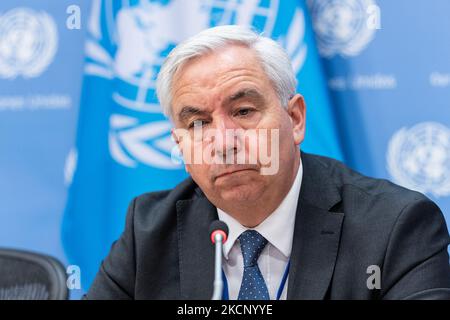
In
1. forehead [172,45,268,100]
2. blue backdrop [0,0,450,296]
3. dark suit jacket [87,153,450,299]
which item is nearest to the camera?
dark suit jacket [87,153,450,299]

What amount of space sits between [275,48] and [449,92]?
1143 mm

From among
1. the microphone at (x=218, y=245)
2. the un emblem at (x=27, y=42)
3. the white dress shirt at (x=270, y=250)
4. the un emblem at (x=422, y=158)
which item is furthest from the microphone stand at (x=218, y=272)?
the un emblem at (x=27, y=42)

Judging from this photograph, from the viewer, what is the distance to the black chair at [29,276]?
2151mm

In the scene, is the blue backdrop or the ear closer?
the ear

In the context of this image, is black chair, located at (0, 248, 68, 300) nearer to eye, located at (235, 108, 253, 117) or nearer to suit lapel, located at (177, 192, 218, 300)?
suit lapel, located at (177, 192, 218, 300)

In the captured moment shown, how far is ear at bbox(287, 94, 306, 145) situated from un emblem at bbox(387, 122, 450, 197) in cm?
89

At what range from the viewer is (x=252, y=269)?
2.09m

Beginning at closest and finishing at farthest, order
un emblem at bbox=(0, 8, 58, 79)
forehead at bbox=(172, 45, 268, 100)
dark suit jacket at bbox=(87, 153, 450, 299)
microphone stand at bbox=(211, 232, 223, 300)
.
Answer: microphone stand at bbox=(211, 232, 223, 300) → dark suit jacket at bbox=(87, 153, 450, 299) → forehead at bbox=(172, 45, 268, 100) → un emblem at bbox=(0, 8, 58, 79)

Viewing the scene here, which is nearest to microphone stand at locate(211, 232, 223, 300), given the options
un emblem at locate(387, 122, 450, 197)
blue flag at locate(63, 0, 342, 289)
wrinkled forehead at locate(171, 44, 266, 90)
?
wrinkled forehead at locate(171, 44, 266, 90)

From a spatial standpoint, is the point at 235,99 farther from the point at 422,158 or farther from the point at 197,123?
the point at 422,158

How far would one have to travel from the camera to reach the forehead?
207cm

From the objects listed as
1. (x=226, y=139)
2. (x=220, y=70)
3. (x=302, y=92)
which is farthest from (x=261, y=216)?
(x=302, y=92)

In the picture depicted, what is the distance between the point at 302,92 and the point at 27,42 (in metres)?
1.55

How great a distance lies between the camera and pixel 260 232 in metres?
2.17
